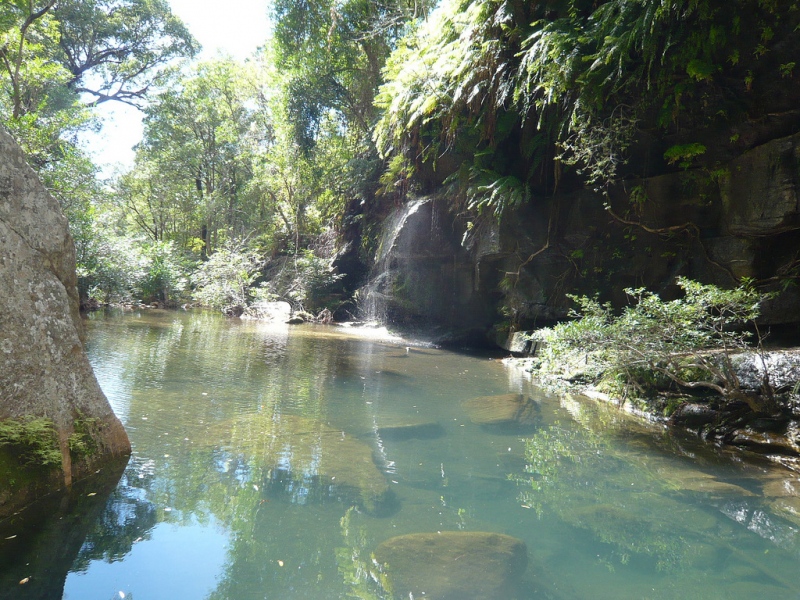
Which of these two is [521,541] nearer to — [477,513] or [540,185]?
[477,513]

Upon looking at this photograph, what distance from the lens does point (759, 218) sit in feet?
26.8

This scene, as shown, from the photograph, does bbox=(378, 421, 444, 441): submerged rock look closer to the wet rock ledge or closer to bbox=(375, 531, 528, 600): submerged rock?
bbox=(375, 531, 528, 600): submerged rock

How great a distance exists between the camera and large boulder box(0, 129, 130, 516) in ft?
10.0

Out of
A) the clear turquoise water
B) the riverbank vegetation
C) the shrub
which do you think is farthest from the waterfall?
the clear turquoise water

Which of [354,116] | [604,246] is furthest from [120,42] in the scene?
[604,246]

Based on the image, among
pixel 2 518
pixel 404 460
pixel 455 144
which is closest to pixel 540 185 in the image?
pixel 455 144

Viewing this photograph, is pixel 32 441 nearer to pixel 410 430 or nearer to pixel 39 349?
pixel 39 349

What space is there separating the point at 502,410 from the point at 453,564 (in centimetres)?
396

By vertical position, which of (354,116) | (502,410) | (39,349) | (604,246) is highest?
(354,116)

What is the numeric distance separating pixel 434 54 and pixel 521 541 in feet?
40.9

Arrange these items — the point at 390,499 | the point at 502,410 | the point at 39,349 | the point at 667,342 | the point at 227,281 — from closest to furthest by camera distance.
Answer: the point at 39,349 → the point at 390,499 → the point at 667,342 → the point at 502,410 → the point at 227,281

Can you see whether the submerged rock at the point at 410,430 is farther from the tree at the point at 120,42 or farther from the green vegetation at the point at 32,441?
→ the tree at the point at 120,42

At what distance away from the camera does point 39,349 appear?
3.29 meters

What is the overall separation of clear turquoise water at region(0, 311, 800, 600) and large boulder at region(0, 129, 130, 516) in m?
0.49
